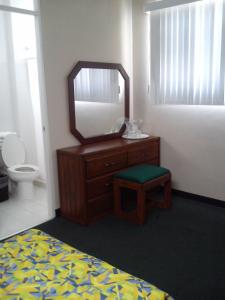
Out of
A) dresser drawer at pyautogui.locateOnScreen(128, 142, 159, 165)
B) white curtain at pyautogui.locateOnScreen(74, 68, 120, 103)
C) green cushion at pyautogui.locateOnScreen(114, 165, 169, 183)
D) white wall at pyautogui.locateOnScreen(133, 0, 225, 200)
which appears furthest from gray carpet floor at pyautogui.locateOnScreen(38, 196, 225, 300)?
white curtain at pyautogui.locateOnScreen(74, 68, 120, 103)

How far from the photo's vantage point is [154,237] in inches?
107

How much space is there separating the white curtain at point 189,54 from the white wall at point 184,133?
0.50 ft

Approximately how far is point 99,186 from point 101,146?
0.45 meters

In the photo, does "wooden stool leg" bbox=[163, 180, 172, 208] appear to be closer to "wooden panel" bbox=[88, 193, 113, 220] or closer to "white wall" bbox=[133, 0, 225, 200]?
"white wall" bbox=[133, 0, 225, 200]

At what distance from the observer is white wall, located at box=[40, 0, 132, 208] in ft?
9.48

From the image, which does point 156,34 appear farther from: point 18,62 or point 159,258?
point 159,258

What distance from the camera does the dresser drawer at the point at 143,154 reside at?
11.0 ft

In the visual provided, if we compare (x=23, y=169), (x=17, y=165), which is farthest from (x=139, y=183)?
(x=17, y=165)

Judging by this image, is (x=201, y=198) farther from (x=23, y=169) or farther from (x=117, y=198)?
(x=23, y=169)

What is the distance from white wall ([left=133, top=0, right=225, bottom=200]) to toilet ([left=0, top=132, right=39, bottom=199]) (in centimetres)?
157

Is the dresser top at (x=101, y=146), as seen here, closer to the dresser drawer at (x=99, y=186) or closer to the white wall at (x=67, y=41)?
the white wall at (x=67, y=41)

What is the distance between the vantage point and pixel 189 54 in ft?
10.6

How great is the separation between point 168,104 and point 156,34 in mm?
812

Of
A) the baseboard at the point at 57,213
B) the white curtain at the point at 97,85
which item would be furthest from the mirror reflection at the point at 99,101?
the baseboard at the point at 57,213
